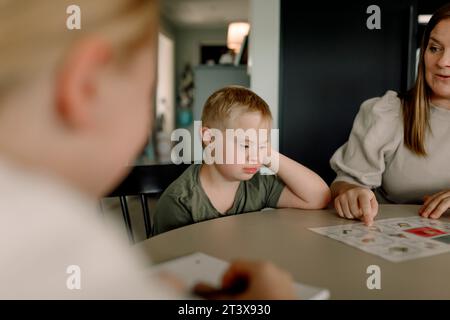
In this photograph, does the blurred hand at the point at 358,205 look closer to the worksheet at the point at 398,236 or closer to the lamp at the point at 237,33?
the worksheet at the point at 398,236

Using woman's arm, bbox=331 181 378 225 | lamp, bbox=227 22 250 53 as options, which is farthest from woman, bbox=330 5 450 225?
lamp, bbox=227 22 250 53

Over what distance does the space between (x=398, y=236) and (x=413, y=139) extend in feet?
1.96

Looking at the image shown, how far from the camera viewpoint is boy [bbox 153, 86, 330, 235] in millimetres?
1080

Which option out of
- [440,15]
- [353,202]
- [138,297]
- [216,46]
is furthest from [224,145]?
[216,46]

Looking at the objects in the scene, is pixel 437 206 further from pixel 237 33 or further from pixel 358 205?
pixel 237 33

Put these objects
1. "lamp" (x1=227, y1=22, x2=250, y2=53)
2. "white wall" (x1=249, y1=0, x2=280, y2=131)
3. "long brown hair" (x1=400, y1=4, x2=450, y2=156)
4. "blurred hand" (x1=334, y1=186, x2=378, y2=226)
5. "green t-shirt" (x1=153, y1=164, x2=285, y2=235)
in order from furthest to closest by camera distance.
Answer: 1. "lamp" (x1=227, y1=22, x2=250, y2=53)
2. "white wall" (x1=249, y1=0, x2=280, y2=131)
3. "long brown hair" (x1=400, y1=4, x2=450, y2=156)
4. "green t-shirt" (x1=153, y1=164, x2=285, y2=235)
5. "blurred hand" (x1=334, y1=186, x2=378, y2=226)

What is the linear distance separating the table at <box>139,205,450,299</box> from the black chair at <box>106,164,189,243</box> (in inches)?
14.7

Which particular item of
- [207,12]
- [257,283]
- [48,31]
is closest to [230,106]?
[257,283]

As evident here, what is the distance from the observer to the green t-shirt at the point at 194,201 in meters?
1.06

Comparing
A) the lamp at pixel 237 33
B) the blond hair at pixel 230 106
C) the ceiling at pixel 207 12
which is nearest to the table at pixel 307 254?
the blond hair at pixel 230 106

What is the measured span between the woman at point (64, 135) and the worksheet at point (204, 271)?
26cm

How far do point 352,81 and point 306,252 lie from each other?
2.54m

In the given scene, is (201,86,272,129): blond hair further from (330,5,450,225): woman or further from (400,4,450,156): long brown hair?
(400,4,450,156): long brown hair
